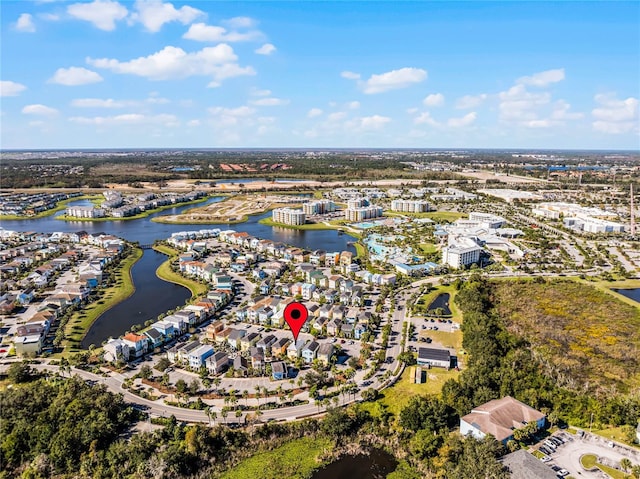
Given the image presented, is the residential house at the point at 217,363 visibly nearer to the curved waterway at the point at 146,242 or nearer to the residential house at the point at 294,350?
the residential house at the point at 294,350

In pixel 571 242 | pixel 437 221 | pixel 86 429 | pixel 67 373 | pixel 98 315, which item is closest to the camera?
pixel 86 429

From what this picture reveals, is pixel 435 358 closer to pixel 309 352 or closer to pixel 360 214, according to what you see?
pixel 309 352

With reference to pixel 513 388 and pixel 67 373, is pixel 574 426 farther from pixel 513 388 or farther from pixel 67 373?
pixel 67 373

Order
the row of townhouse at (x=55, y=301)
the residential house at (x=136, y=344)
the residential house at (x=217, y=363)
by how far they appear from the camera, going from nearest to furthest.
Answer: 1. the residential house at (x=217, y=363)
2. the residential house at (x=136, y=344)
3. the row of townhouse at (x=55, y=301)

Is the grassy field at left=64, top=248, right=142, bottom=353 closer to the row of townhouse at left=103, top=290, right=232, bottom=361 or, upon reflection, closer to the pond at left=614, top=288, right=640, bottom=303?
the row of townhouse at left=103, top=290, right=232, bottom=361

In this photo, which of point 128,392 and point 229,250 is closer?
point 128,392

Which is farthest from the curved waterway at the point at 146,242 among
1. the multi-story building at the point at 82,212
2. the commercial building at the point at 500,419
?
the commercial building at the point at 500,419

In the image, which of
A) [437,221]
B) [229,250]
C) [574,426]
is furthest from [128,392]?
[437,221]

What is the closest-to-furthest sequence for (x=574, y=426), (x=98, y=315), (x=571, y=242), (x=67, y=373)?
(x=574, y=426) → (x=67, y=373) → (x=98, y=315) → (x=571, y=242)
